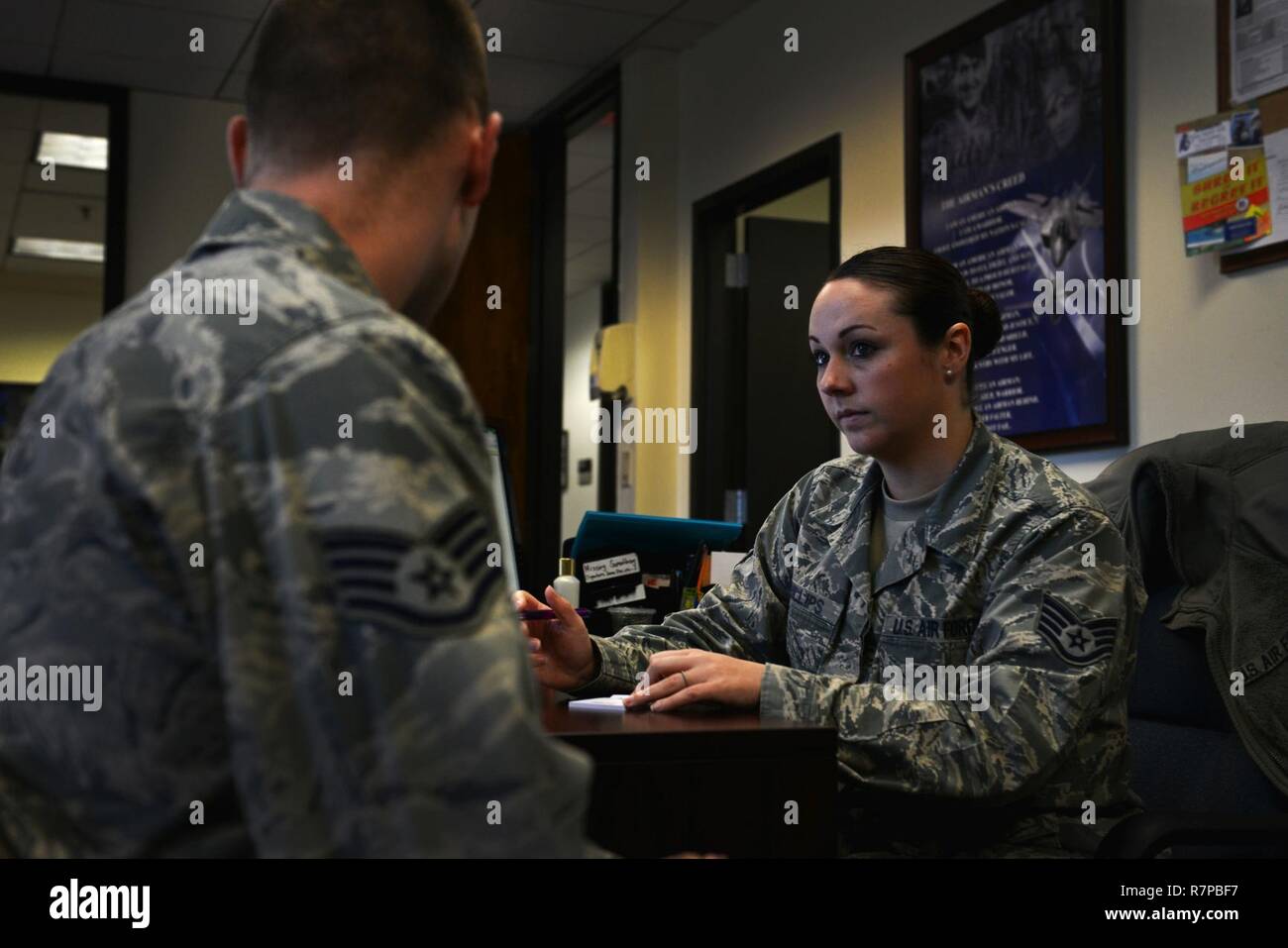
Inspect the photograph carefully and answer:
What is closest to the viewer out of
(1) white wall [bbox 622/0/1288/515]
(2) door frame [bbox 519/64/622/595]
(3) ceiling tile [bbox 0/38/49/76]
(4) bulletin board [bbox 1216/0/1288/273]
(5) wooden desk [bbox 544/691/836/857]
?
(5) wooden desk [bbox 544/691/836/857]

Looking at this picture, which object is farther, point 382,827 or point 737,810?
point 737,810

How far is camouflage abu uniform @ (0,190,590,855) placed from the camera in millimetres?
625

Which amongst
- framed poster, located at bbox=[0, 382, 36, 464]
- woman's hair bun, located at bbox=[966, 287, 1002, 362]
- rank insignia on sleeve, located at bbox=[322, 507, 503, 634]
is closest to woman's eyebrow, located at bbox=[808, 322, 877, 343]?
woman's hair bun, located at bbox=[966, 287, 1002, 362]

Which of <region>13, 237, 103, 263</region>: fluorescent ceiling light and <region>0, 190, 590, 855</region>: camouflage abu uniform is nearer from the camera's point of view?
<region>0, 190, 590, 855</region>: camouflage abu uniform

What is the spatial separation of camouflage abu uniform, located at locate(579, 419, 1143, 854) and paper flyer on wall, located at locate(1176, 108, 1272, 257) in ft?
3.71

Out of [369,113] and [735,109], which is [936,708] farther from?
[735,109]

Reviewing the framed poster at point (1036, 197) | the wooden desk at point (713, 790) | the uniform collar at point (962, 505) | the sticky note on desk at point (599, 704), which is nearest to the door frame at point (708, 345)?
the framed poster at point (1036, 197)

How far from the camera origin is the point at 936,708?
1503 mm

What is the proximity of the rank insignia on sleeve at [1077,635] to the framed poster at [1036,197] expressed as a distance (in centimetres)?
133

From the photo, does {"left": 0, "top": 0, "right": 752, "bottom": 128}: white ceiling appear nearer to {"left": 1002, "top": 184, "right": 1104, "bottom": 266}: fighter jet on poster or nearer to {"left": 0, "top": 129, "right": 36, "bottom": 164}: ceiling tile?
{"left": 0, "top": 129, "right": 36, "bottom": 164}: ceiling tile

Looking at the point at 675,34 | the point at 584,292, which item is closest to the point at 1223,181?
the point at 675,34

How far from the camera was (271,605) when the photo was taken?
0.65m
